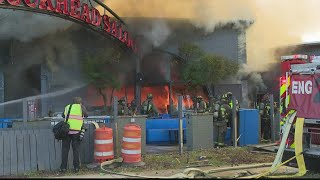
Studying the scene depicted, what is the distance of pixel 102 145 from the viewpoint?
8.43 metres

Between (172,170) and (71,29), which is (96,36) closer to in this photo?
(71,29)

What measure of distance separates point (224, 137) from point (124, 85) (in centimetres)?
1004

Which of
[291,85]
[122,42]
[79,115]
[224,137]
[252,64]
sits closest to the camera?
[291,85]

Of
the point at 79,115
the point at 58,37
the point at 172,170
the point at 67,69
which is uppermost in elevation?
the point at 58,37

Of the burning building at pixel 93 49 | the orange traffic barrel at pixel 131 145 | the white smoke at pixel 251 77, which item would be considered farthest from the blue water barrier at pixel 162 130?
the white smoke at pixel 251 77

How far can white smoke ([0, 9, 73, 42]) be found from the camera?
50.6 ft

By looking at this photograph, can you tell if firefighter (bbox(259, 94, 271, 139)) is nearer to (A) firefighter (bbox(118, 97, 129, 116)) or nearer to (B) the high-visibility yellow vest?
(A) firefighter (bbox(118, 97, 129, 116))

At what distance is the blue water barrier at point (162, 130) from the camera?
12.1 m

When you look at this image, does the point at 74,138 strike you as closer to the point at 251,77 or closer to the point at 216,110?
the point at 216,110

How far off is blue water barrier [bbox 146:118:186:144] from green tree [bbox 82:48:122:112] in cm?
696

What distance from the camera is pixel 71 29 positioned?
61.8ft

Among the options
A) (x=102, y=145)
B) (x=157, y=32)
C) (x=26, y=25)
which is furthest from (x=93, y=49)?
(x=102, y=145)

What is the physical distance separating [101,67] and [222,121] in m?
8.97

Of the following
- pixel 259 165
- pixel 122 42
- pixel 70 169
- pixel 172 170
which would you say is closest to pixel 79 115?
pixel 70 169
